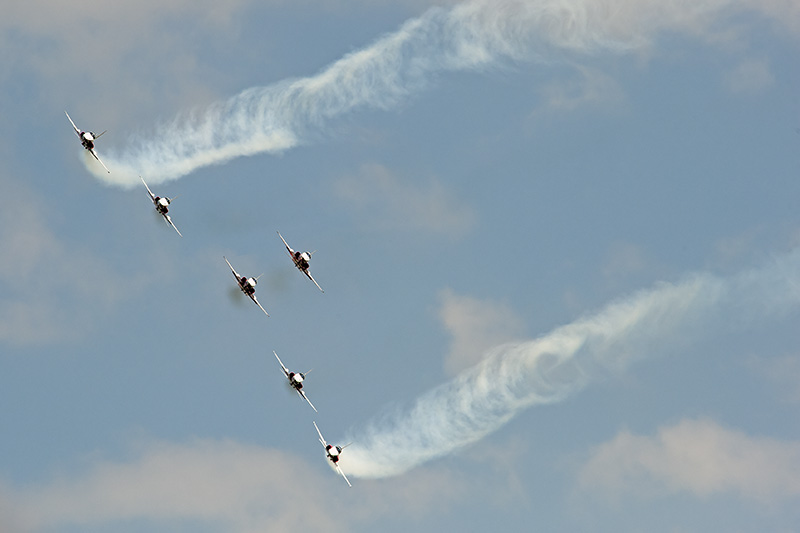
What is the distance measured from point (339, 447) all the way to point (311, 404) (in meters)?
6.96

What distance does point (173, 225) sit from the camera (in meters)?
152

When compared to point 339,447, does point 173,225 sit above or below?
above

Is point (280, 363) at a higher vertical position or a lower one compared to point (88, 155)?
lower

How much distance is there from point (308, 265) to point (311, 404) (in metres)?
15.8

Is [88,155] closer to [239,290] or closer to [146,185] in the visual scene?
[146,185]

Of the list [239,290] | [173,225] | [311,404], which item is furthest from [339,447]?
[173,225]

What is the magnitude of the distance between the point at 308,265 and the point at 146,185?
20.1 metres

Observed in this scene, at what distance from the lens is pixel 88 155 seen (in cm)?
15200

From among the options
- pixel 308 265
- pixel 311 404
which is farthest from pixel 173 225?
pixel 311 404

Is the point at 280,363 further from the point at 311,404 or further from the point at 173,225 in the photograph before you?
the point at 173,225

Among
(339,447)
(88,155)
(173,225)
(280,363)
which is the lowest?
(339,447)

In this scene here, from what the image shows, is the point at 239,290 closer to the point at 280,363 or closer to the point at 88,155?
the point at 280,363

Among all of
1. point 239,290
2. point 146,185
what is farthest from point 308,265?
point 146,185

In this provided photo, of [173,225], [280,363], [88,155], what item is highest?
[88,155]
